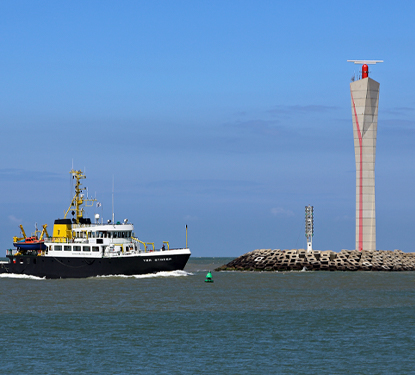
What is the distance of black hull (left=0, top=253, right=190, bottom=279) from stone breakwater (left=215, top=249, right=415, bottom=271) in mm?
36732

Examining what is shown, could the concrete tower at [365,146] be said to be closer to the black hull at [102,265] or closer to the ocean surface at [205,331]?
the black hull at [102,265]

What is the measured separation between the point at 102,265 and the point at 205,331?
4080 centimetres

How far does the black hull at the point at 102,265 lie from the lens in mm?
80500

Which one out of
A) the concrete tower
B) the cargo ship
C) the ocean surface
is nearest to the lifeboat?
the cargo ship

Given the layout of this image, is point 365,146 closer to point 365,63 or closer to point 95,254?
point 365,63

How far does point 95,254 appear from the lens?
81.7 meters

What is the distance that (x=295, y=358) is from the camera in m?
33.7

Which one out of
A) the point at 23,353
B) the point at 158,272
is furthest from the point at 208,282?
the point at 23,353

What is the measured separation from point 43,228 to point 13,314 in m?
42.3

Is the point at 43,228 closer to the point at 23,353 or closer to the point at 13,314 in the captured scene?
the point at 13,314

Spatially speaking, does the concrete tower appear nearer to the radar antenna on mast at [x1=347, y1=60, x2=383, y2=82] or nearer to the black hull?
the radar antenna on mast at [x1=347, y1=60, x2=383, y2=82]

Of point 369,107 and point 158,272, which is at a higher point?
point 369,107

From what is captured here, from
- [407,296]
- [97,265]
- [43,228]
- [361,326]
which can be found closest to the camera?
[361,326]

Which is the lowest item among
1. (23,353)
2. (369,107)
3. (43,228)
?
(23,353)
